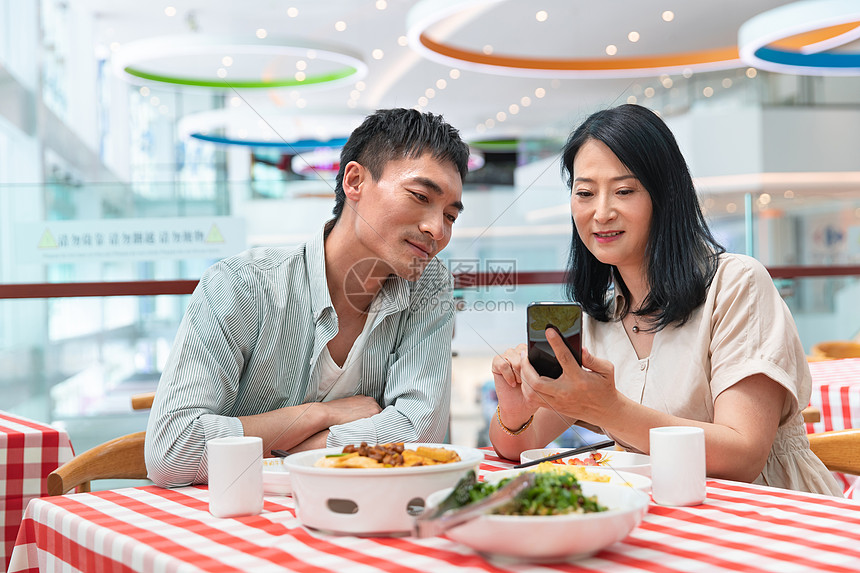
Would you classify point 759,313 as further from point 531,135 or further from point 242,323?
point 531,135

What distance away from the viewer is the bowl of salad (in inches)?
32.1

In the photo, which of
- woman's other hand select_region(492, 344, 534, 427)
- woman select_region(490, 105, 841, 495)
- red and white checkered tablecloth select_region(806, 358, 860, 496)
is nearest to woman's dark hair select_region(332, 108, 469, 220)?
woman select_region(490, 105, 841, 495)

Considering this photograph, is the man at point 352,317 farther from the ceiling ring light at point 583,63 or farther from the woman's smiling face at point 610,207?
the ceiling ring light at point 583,63

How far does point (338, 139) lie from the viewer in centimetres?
1326

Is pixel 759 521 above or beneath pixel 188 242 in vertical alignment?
beneath

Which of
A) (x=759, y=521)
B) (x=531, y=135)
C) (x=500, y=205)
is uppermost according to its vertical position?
(x=531, y=135)

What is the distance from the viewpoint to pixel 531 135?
15.9 meters

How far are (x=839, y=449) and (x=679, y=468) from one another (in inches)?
27.2

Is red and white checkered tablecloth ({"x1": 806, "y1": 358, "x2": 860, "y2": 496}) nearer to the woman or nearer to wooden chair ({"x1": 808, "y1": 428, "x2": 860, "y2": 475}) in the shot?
wooden chair ({"x1": 808, "y1": 428, "x2": 860, "y2": 475})

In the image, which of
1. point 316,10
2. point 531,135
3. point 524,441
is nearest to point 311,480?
point 524,441

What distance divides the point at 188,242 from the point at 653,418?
2.88 meters

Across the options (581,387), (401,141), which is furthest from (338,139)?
(581,387)

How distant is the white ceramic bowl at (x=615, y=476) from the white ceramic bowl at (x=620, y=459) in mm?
12

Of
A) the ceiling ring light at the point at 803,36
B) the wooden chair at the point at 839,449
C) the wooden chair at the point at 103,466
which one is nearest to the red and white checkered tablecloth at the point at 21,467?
the wooden chair at the point at 103,466
